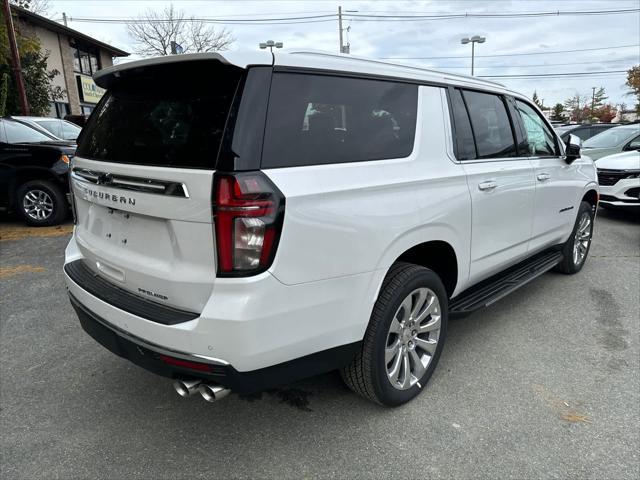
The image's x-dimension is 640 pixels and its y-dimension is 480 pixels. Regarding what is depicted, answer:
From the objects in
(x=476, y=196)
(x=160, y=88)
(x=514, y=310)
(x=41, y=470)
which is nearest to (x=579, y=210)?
(x=514, y=310)

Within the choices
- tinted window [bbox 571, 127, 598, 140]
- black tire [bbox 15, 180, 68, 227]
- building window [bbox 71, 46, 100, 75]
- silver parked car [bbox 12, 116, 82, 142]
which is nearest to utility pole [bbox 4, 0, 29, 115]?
silver parked car [bbox 12, 116, 82, 142]

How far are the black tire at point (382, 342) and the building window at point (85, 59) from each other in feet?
87.4

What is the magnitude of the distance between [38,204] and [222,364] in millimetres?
6836

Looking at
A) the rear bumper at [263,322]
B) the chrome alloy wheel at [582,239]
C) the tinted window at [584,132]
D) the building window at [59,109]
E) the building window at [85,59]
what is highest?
the building window at [85,59]

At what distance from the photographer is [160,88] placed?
90.7 inches

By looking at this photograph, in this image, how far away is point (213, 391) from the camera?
2074 mm

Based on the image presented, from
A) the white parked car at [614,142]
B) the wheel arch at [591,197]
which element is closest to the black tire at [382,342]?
the wheel arch at [591,197]

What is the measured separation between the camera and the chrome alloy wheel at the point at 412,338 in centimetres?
265

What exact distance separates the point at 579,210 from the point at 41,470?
5.04 meters

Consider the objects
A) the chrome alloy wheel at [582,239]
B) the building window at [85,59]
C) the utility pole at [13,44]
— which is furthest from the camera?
the building window at [85,59]

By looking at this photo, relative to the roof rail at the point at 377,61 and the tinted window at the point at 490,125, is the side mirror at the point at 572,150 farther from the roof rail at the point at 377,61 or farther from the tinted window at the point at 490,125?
the roof rail at the point at 377,61

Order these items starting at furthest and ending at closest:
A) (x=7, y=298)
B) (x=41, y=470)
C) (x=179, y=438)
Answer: (x=7, y=298) < (x=179, y=438) < (x=41, y=470)

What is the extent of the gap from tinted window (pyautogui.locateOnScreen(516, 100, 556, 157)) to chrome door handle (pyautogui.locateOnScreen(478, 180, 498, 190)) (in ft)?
3.02

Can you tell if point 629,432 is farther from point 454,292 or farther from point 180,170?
point 180,170
